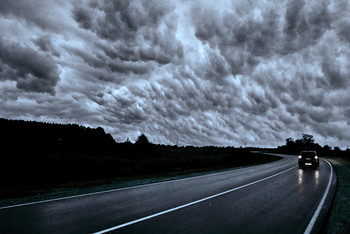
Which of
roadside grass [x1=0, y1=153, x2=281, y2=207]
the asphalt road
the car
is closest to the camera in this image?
the asphalt road

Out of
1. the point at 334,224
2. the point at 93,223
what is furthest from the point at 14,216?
the point at 334,224

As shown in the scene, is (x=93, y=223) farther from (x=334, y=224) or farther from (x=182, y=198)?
(x=334, y=224)

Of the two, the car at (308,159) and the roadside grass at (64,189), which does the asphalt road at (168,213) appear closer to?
the roadside grass at (64,189)

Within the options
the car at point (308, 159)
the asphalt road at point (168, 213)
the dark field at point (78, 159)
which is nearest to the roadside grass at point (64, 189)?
the dark field at point (78, 159)

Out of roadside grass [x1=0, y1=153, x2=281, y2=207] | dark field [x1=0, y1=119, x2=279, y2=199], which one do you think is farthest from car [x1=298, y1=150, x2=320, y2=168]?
roadside grass [x1=0, y1=153, x2=281, y2=207]

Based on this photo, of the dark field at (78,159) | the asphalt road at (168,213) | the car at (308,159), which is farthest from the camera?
the car at (308,159)

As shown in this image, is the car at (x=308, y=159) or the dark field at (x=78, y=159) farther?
the car at (x=308, y=159)

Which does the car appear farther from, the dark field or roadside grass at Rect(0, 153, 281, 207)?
roadside grass at Rect(0, 153, 281, 207)

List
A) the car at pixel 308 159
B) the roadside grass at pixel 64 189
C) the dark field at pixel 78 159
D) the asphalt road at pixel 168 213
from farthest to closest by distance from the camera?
the car at pixel 308 159 → the dark field at pixel 78 159 → the roadside grass at pixel 64 189 → the asphalt road at pixel 168 213

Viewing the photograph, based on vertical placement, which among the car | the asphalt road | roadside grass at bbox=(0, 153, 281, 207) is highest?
the car

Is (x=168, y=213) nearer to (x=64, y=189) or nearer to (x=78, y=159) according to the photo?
(x=64, y=189)

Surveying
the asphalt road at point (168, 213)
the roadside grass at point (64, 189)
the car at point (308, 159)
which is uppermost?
the car at point (308, 159)

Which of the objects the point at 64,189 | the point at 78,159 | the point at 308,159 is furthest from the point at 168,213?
the point at 78,159

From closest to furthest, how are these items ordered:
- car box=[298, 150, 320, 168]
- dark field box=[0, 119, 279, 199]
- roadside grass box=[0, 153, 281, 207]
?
roadside grass box=[0, 153, 281, 207] → dark field box=[0, 119, 279, 199] → car box=[298, 150, 320, 168]
